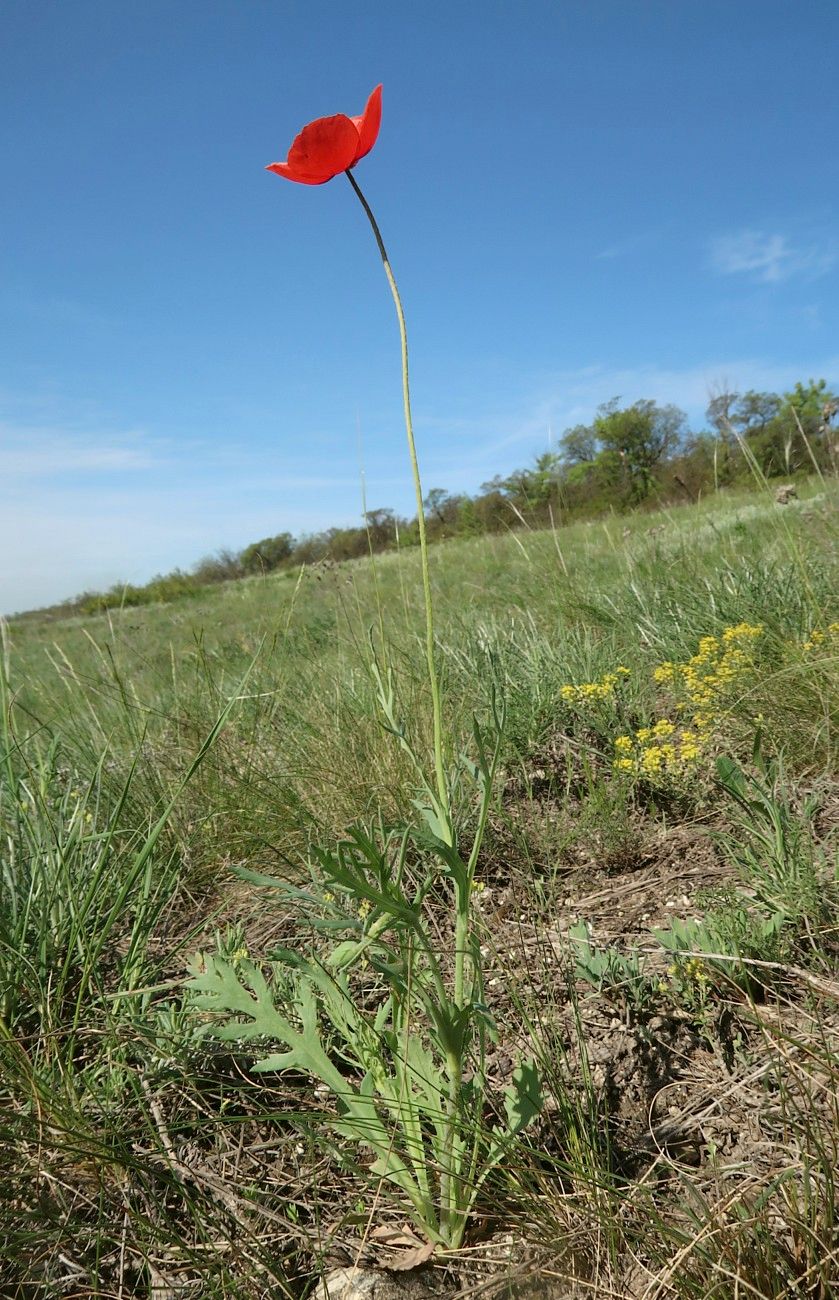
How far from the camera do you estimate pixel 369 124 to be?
3.20 ft

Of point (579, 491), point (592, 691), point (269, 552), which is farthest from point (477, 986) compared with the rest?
point (579, 491)

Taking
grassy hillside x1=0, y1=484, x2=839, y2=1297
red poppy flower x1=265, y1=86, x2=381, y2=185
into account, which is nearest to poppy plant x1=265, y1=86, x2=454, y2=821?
red poppy flower x1=265, y1=86, x2=381, y2=185

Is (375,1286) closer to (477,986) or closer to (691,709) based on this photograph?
(477,986)

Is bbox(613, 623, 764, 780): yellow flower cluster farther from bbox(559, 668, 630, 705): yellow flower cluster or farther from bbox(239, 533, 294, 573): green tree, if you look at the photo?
bbox(239, 533, 294, 573): green tree

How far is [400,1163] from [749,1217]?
47 centimetres

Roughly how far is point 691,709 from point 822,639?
17.5 inches

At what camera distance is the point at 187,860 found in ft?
6.29

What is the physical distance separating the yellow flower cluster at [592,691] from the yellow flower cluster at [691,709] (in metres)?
0.15

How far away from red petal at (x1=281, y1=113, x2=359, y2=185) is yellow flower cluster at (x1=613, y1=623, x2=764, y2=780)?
1517 millimetres

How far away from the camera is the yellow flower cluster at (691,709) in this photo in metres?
1.94

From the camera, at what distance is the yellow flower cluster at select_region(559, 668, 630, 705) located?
2.28m

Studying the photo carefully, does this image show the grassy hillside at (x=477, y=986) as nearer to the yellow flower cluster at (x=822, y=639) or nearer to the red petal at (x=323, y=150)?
the yellow flower cluster at (x=822, y=639)

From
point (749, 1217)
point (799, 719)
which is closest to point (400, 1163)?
point (749, 1217)

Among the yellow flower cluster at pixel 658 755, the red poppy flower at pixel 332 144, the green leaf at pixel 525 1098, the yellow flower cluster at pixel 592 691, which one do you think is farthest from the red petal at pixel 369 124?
the yellow flower cluster at pixel 592 691
